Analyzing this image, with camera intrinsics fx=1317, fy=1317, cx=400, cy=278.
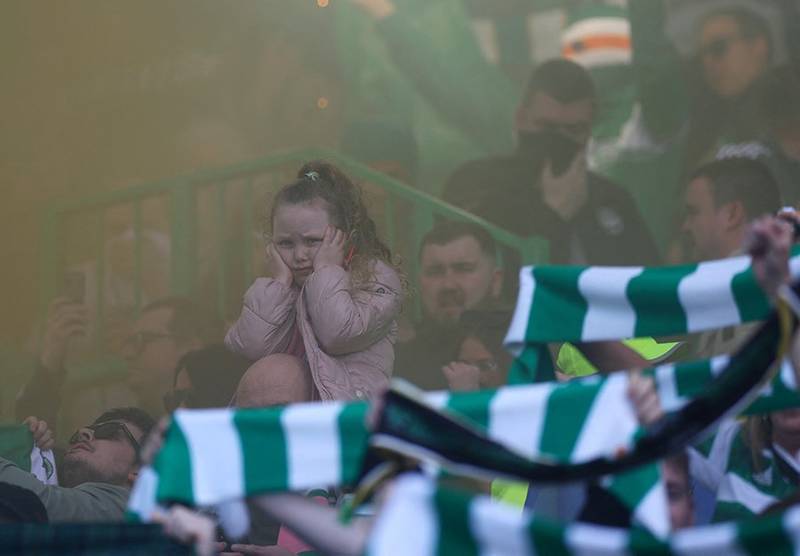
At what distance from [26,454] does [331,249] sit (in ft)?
4.78

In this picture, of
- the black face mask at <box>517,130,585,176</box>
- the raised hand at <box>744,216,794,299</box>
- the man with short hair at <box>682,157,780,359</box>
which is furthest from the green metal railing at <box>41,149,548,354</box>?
the raised hand at <box>744,216,794,299</box>

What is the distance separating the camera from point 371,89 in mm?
5504

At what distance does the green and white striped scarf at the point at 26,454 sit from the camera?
16.6ft

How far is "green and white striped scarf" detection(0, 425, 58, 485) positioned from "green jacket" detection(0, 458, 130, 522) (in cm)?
10

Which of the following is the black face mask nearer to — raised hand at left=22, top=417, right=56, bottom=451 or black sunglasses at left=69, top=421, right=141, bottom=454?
black sunglasses at left=69, top=421, right=141, bottom=454

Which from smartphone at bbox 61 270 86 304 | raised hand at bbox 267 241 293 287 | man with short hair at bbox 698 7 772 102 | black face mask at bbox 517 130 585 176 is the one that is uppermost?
man with short hair at bbox 698 7 772 102

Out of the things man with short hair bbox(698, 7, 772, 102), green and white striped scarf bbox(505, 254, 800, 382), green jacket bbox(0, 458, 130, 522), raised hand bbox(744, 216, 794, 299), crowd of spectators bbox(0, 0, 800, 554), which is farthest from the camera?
man with short hair bbox(698, 7, 772, 102)

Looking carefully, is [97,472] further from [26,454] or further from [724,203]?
[724,203]

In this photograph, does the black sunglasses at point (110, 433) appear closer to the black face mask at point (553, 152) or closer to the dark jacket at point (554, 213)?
the dark jacket at point (554, 213)

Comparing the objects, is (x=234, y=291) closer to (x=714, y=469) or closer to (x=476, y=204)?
(x=476, y=204)

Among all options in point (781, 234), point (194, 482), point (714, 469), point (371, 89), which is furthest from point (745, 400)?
point (371, 89)

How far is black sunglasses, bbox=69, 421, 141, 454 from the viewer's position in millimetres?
5080

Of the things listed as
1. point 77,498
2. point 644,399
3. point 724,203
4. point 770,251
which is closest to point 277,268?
point 77,498

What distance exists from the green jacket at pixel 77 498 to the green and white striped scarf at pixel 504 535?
269 centimetres
